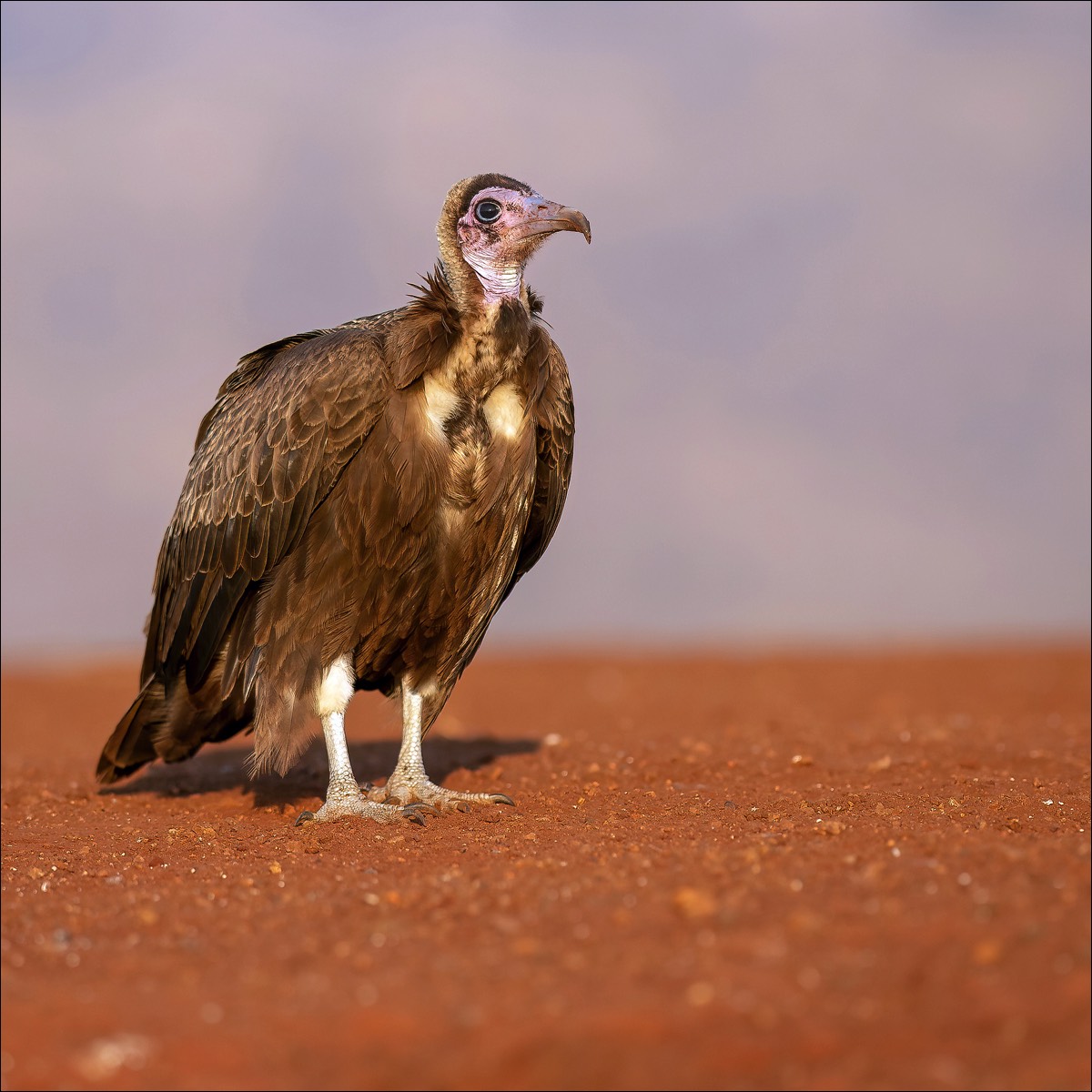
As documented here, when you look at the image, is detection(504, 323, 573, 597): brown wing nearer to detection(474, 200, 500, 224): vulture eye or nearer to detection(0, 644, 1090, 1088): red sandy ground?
detection(474, 200, 500, 224): vulture eye

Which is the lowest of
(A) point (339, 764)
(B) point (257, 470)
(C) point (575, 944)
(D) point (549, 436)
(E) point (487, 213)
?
(C) point (575, 944)

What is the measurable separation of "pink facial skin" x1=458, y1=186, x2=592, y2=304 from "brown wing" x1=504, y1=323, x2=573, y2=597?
1.15 feet

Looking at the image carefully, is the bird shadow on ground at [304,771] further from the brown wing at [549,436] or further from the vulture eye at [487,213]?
the vulture eye at [487,213]

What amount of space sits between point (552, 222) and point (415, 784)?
3.33 m

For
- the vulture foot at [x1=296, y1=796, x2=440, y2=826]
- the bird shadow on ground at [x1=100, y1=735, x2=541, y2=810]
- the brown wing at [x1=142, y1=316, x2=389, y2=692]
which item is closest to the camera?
the brown wing at [x1=142, y1=316, x2=389, y2=692]

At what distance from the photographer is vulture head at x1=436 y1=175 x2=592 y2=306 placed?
7.43 m

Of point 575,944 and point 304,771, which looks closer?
point 575,944

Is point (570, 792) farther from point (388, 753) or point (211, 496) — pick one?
point (388, 753)

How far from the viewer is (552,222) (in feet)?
24.7

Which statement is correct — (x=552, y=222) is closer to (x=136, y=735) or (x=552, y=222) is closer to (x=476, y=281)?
(x=476, y=281)

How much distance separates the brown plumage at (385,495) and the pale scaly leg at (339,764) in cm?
1

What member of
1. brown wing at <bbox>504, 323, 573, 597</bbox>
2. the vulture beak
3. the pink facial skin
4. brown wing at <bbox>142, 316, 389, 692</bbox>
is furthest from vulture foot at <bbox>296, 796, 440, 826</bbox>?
the vulture beak

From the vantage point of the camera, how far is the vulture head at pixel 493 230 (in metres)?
7.43

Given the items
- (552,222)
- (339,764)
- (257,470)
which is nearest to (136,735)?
(339,764)
